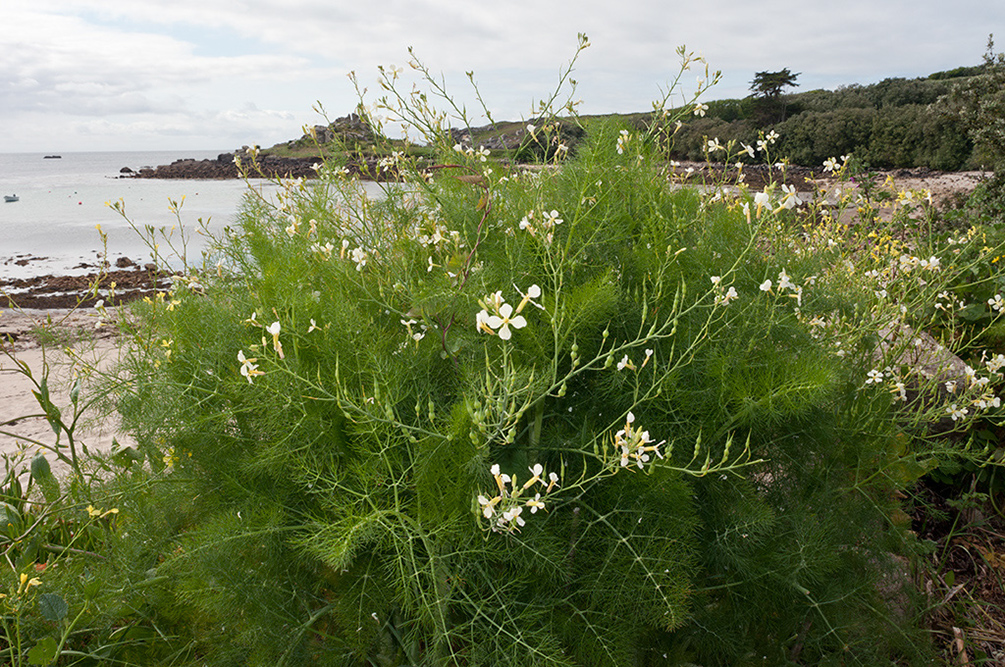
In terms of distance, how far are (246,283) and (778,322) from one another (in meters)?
1.62

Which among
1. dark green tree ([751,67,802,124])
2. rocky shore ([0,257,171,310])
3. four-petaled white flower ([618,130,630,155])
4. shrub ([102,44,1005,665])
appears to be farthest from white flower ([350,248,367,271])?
dark green tree ([751,67,802,124])

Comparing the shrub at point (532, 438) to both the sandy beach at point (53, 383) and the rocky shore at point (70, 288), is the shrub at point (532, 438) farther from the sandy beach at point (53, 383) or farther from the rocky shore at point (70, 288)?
the rocky shore at point (70, 288)

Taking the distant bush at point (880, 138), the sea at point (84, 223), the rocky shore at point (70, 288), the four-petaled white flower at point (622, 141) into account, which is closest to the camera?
the four-petaled white flower at point (622, 141)

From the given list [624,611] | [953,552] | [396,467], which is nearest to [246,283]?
[396,467]

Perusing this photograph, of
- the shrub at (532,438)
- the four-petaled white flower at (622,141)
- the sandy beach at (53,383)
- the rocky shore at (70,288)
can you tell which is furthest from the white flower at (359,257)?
the rocky shore at (70,288)

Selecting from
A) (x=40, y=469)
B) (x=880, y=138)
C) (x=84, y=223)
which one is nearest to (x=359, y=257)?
(x=40, y=469)

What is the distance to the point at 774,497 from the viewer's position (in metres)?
1.83

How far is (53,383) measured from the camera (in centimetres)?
313

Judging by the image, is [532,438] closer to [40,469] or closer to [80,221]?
[40,469]

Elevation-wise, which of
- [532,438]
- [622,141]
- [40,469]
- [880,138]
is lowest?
[40,469]

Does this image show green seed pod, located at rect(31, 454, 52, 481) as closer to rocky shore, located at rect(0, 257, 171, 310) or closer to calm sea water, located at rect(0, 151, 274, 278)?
calm sea water, located at rect(0, 151, 274, 278)

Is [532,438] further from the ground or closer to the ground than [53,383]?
further from the ground

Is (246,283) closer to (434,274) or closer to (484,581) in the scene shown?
(434,274)

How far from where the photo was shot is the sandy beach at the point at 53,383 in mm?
2490
